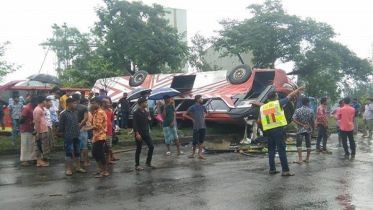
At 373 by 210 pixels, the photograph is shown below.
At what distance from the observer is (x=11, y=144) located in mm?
12227

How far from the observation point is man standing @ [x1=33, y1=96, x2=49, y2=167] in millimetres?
9266

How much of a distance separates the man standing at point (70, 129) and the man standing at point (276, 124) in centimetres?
389

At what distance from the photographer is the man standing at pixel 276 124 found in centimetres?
799

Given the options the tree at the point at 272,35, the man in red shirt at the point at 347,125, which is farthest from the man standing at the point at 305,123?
the tree at the point at 272,35

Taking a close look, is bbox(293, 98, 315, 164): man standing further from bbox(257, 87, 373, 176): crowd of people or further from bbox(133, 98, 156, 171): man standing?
bbox(133, 98, 156, 171): man standing

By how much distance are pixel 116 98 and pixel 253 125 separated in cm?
819

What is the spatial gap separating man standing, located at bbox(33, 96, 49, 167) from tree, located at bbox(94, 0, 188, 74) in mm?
19249

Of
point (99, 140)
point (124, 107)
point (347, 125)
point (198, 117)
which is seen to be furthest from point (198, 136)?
point (124, 107)

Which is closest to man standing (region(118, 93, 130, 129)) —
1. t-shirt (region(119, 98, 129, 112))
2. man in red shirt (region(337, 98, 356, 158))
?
t-shirt (region(119, 98, 129, 112))

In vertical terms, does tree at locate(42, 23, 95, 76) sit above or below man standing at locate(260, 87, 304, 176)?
above

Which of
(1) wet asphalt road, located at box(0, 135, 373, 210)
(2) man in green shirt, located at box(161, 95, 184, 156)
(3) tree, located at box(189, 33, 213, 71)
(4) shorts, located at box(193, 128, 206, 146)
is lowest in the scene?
(1) wet asphalt road, located at box(0, 135, 373, 210)

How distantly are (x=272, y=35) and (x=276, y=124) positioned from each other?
26577 millimetres

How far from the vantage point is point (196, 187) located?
6.95 meters

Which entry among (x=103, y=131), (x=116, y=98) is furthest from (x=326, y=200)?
(x=116, y=98)
